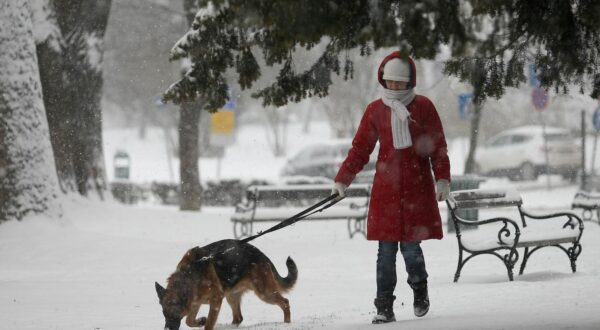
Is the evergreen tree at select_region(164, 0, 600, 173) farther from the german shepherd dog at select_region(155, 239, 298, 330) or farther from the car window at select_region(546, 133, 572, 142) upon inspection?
the car window at select_region(546, 133, 572, 142)

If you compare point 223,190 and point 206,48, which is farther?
point 223,190

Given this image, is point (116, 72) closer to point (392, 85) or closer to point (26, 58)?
point (26, 58)

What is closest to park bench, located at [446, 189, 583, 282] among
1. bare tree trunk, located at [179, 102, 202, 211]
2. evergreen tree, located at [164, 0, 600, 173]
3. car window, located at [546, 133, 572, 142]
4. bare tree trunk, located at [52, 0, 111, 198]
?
evergreen tree, located at [164, 0, 600, 173]

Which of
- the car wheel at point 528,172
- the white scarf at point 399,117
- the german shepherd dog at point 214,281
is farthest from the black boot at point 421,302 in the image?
the car wheel at point 528,172

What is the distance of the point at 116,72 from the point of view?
38656mm

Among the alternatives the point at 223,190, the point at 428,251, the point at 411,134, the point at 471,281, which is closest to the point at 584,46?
the point at 411,134

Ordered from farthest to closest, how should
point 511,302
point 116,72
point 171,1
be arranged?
1. point 116,72
2. point 171,1
3. point 511,302

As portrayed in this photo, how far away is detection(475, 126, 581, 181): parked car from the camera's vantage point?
3138 centimetres

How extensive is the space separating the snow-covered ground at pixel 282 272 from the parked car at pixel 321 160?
12.4 m

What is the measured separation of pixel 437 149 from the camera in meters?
6.48

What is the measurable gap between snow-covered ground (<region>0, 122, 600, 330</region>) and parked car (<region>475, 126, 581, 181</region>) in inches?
622

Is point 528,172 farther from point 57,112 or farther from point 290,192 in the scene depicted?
point 57,112

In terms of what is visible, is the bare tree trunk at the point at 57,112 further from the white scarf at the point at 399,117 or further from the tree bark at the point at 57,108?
the white scarf at the point at 399,117

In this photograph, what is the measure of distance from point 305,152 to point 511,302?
2507 centimetres
